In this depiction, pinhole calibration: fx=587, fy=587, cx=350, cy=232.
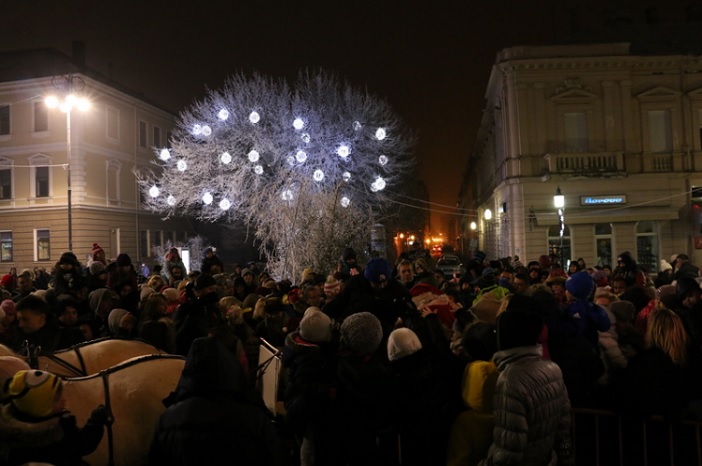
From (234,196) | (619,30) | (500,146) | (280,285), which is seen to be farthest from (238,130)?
(619,30)

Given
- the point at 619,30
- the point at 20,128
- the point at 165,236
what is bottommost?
the point at 165,236

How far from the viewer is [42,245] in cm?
3844

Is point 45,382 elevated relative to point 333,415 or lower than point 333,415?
elevated

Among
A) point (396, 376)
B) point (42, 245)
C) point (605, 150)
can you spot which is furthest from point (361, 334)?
point (42, 245)

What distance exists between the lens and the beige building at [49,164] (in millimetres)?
37719

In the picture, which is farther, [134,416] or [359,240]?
[359,240]

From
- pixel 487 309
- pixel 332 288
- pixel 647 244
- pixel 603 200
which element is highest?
pixel 603 200

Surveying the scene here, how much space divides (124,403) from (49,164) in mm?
38602

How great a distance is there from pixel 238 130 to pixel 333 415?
89.8ft

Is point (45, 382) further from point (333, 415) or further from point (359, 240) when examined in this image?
point (359, 240)

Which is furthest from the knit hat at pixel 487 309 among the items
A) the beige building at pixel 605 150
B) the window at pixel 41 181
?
the window at pixel 41 181

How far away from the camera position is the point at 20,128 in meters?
38.5

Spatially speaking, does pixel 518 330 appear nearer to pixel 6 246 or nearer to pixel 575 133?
pixel 575 133

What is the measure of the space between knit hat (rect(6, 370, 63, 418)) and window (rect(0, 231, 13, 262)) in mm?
41181
